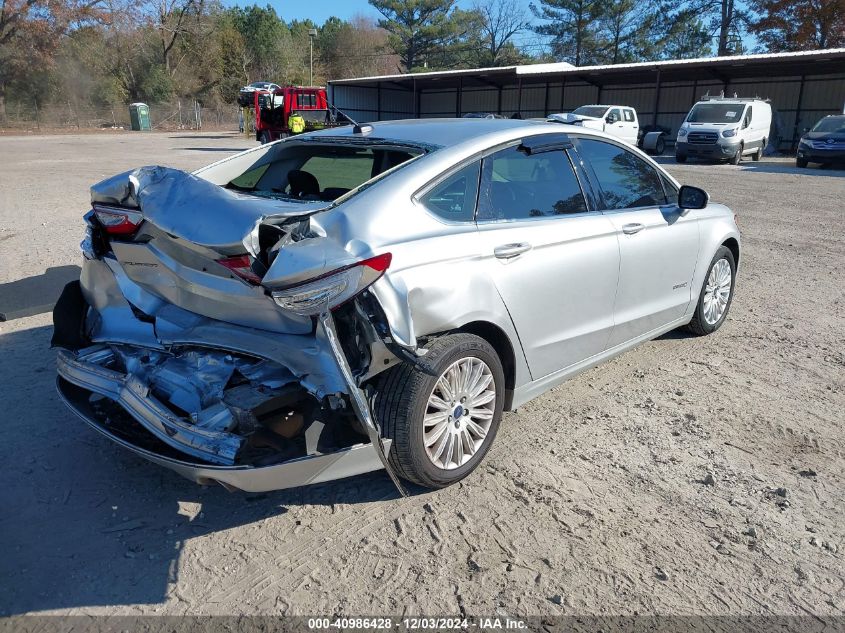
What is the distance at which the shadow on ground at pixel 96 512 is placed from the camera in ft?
8.70

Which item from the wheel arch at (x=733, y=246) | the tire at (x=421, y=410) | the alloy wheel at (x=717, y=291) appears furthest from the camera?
the wheel arch at (x=733, y=246)

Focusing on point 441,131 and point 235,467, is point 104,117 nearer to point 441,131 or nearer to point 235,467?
point 441,131

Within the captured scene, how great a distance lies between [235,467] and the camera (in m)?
2.66

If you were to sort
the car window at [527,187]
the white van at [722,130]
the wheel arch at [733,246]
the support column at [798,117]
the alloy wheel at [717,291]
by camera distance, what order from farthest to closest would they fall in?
the support column at [798,117], the white van at [722,130], the wheel arch at [733,246], the alloy wheel at [717,291], the car window at [527,187]

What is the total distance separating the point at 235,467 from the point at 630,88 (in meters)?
38.3

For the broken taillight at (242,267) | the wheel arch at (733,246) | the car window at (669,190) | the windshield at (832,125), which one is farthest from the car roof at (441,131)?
the windshield at (832,125)

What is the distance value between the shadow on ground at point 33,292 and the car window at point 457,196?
4.22 metres

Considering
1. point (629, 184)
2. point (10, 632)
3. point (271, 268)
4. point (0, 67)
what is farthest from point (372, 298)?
point (0, 67)

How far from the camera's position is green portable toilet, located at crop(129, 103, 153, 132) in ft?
167

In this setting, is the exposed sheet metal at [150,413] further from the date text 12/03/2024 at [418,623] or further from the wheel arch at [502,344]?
the wheel arch at [502,344]

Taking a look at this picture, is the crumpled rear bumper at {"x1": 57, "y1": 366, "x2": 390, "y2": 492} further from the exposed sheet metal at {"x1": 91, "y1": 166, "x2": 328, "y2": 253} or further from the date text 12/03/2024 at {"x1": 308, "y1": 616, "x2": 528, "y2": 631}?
the exposed sheet metal at {"x1": 91, "y1": 166, "x2": 328, "y2": 253}

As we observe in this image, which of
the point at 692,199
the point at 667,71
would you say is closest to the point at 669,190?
the point at 692,199

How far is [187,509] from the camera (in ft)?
10.3

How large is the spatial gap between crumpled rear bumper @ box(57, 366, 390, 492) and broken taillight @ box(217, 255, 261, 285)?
2.24ft
